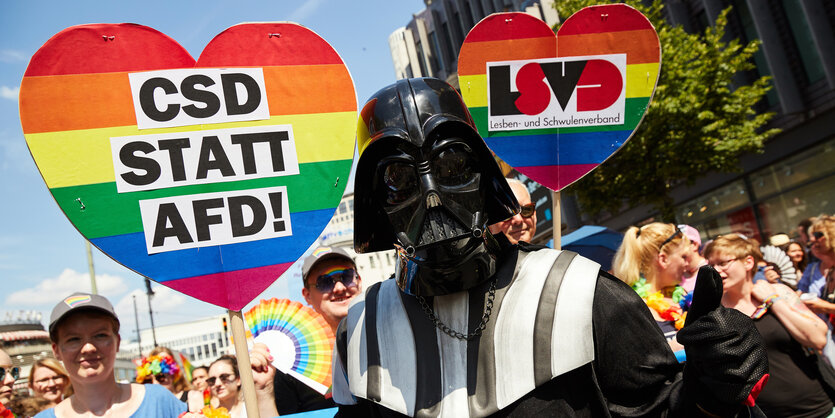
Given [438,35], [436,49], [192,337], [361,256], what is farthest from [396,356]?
[192,337]

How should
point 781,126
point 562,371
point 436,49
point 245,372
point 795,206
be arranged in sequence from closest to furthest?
point 562,371, point 245,372, point 795,206, point 781,126, point 436,49

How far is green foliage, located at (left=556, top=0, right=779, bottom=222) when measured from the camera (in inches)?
524

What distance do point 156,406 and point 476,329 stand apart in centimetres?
233

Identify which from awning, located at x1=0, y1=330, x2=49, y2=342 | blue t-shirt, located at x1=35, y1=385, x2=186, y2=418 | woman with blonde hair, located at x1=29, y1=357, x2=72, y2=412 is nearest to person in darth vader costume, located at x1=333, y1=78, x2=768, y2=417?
blue t-shirt, located at x1=35, y1=385, x2=186, y2=418

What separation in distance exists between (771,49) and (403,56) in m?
24.2

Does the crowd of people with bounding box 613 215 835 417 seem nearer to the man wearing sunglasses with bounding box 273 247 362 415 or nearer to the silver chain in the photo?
the silver chain

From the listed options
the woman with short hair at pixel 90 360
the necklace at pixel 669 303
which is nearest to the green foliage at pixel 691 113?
the necklace at pixel 669 303

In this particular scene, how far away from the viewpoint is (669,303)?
12.5 ft

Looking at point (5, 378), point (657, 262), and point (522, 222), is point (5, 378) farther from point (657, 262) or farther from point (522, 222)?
point (657, 262)

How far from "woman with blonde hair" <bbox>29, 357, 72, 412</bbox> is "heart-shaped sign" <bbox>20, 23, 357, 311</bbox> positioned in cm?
357

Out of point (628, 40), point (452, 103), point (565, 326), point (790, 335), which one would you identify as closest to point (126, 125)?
point (452, 103)

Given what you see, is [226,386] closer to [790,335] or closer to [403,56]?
[790,335]

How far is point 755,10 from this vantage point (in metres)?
15.7

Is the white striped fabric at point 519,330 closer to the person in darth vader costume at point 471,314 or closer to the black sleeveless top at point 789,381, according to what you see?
the person in darth vader costume at point 471,314
